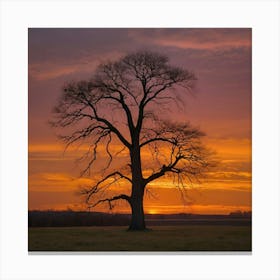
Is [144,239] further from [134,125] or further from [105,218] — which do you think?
[134,125]

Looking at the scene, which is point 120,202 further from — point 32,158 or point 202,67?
point 202,67

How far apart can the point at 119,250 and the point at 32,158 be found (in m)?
1.75

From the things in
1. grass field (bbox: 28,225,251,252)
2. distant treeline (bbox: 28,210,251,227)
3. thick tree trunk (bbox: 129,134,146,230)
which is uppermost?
thick tree trunk (bbox: 129,134,146,230)

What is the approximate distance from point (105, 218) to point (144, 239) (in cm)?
69

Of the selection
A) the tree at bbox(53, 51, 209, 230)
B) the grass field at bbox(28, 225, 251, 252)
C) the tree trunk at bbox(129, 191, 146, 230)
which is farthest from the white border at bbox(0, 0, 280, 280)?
the tree at bbox(53, 51, 209, 230)

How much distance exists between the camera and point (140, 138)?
11391mm

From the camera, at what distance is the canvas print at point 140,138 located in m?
11.2

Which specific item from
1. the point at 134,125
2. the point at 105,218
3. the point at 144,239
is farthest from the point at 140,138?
the point at 144,239

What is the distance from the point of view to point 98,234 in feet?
37.1

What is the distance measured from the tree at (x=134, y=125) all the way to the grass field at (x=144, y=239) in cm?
28

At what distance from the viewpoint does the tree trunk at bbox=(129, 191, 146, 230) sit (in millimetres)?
11266

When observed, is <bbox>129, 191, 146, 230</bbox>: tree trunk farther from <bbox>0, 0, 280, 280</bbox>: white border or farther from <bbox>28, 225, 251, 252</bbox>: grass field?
<bbox>0, 0, 280, 280</bbox>: white border
